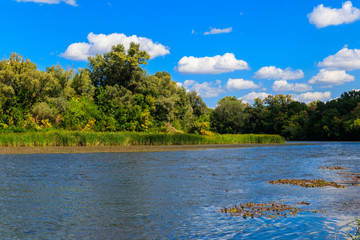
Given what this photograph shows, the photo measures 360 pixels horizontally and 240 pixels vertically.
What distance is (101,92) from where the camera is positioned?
77938 millimetres

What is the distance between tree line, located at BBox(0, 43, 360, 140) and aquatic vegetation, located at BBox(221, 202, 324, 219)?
5107cm

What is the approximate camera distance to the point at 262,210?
44.1ft

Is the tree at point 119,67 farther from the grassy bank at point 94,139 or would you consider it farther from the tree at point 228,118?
the tree at point 228,118

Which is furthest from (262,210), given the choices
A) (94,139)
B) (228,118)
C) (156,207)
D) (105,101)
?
(228,118)

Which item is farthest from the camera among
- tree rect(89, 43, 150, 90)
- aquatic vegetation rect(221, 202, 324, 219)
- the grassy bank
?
tree rect(89, 43, 150, 90)

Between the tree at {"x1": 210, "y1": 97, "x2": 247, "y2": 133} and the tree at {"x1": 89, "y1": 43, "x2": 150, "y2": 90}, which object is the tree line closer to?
the tree at {"x1": 89, "y1": 43, "x2": 150, "y2": 90}

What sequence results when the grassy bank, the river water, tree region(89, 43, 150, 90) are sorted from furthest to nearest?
1. tree region(89, 43, 150, 90)
2. the grassy bank
3. the river water

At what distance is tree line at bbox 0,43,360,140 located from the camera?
66263 millimetres

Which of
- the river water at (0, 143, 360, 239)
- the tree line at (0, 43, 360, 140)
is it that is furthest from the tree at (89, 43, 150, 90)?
the river water at (0, 143, 360, 239)

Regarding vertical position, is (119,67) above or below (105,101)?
above

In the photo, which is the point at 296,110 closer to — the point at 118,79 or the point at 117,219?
the point at 118,79

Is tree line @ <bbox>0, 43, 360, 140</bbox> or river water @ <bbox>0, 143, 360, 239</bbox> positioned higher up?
tree line @ <bbox>0, 43, 360, 140</bbox>

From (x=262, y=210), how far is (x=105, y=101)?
6681 cm

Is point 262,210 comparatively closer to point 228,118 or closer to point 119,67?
point 119,67
